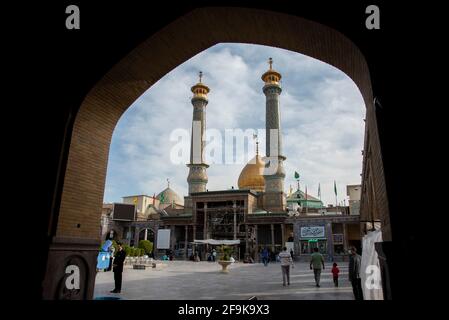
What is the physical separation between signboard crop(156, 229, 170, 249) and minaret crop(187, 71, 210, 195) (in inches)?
226

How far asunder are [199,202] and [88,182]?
3280cm

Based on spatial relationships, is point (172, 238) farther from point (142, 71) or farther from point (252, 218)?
point (142, 71)

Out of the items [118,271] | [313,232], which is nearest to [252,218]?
[313,232]

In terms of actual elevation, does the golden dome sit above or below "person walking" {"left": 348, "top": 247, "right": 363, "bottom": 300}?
above

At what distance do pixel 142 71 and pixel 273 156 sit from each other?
104 feet

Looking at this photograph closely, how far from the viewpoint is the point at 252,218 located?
35.7 meters

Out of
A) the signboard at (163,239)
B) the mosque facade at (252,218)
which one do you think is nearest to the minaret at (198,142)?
the mosque facade at (252,218)

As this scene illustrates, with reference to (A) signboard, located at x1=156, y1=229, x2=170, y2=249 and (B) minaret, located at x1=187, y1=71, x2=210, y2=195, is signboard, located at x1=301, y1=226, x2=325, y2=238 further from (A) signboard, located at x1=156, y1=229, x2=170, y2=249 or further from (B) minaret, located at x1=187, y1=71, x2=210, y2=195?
(A) signboard, located at x1=156, y1=229, x2=170, y2=249

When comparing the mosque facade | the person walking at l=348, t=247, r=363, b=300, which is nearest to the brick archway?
the person walking at l=348, t=247, r=363, b=300

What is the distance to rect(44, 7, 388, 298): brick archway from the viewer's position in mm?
5551

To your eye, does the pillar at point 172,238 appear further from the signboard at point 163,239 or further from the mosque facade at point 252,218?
the signboard at point 163,239

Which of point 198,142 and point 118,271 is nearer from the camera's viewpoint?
point 118,271

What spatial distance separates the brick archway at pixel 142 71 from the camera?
5.55m
